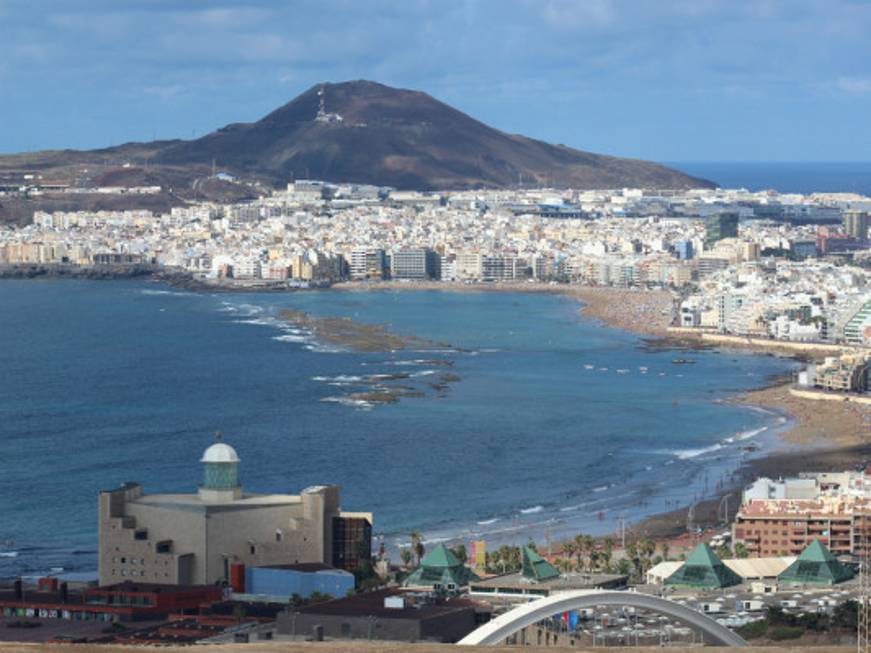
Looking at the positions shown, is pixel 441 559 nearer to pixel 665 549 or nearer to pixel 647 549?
pixel 647 549

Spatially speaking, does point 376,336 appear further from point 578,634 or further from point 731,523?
point 578,634

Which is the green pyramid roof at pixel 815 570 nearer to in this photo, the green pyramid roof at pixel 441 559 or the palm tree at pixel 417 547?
the green pyramid roof at pixel 441 559

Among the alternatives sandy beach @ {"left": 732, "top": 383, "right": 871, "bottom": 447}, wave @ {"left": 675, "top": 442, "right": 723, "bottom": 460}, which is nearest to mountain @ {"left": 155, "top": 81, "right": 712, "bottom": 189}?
sandy beach @ {"left": 732, "top": 383, "right": 871, "bottom": 447}

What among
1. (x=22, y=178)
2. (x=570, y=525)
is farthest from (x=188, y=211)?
(x=570, y=525)

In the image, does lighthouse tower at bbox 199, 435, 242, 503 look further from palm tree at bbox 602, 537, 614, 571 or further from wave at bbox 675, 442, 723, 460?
wave at bbox 675, 442, 723, 460

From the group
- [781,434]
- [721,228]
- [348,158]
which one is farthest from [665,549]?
[348,158]

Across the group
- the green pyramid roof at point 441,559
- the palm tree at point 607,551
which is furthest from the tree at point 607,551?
the green pyramid roof at point 441,559

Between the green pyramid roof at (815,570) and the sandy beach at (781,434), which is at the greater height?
the green pyramid roof at (815,570)
